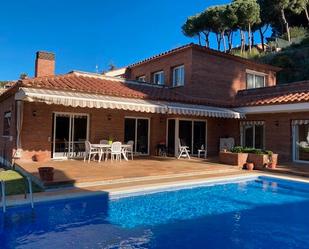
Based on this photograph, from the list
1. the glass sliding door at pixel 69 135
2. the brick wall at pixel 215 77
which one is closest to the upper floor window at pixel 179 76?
the brick wall at pixel 215 77

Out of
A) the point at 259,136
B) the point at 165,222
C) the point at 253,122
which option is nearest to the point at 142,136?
the point at 253,122

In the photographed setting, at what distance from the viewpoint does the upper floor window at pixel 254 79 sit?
1588 inches

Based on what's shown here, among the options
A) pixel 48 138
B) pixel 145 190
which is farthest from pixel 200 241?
pixel 48 138

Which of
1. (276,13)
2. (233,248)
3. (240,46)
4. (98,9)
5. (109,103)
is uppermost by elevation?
(276,13)

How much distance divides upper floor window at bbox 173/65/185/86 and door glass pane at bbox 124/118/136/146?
8.24m

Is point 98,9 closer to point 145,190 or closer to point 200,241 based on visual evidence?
point 145,190

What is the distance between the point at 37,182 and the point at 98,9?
1457 inches

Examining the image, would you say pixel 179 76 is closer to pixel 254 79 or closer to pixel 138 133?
pixel 138 133

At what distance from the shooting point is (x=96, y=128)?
90.6 ft

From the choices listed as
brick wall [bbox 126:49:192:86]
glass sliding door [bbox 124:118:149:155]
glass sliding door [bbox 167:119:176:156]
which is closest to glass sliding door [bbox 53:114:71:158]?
glass sliding door [bbox 124:118:149:155]

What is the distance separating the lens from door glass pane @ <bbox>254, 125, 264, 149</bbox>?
31.3 meters

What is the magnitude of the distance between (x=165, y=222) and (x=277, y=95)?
23496 millimetres

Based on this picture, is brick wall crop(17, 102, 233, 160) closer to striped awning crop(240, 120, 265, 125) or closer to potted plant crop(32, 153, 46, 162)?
potted plant crop(32, 153, 46, 162)

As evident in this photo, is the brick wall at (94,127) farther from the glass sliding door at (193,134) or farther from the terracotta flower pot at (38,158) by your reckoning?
the glass sliding door at (193,134)
